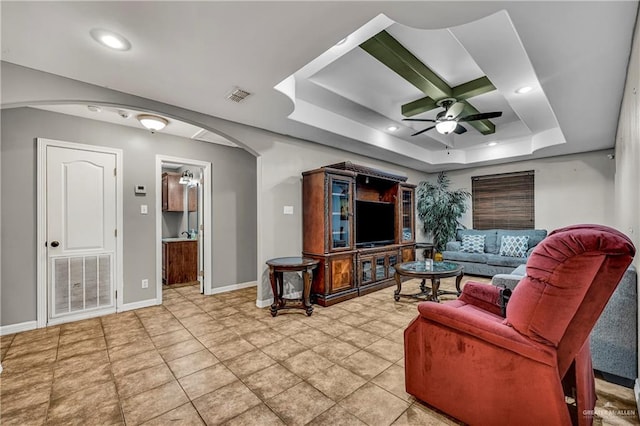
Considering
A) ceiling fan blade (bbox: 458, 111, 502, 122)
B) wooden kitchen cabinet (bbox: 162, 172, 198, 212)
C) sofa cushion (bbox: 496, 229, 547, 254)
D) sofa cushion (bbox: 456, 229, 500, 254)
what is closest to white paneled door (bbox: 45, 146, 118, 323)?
wooden kitchen cabinet (bbox: 162, 172, 198, 212)

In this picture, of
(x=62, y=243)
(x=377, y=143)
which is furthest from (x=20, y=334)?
(x=377, y=143)

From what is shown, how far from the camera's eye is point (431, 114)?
432cm

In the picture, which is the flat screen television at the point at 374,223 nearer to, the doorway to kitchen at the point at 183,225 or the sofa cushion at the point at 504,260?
the sofa cushion at the point at 504,260

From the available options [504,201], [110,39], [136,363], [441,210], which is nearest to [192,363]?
[136,363]

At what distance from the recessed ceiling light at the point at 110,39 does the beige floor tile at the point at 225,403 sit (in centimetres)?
251

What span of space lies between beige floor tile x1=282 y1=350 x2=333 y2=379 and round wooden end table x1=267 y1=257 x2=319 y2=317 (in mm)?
1016

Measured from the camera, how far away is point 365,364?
230 centimetres

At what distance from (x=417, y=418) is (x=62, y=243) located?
410 cm

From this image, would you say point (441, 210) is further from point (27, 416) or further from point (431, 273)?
point (27, 416)

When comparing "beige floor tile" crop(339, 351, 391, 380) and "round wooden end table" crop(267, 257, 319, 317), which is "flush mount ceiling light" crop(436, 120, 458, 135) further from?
"beige floor tile" crop(339, 351, 391, 380)

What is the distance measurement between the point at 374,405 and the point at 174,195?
550 cm

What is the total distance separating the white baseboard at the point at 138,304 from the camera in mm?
3703

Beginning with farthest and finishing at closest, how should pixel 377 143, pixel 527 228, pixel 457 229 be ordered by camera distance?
1. pixel 457 229
2. pixel 527 228
3. pixel 377 143

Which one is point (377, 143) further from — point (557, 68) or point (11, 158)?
point (11, 158)
